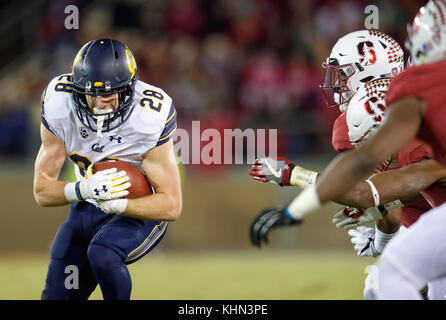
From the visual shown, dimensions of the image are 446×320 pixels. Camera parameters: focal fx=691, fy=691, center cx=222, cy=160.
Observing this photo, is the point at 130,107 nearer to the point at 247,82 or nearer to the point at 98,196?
the point at 98,196

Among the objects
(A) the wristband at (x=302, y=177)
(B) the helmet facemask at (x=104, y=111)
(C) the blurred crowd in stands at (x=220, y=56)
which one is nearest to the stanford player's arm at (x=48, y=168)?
(B) the helmet facemask at (x=104, y=111)

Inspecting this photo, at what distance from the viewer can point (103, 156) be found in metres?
3.88

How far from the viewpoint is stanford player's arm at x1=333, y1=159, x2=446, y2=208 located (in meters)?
3.24

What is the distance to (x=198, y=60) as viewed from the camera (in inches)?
379

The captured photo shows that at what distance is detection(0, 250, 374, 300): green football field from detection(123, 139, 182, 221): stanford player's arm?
2166mm

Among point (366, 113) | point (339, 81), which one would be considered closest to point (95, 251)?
point (366, 113)

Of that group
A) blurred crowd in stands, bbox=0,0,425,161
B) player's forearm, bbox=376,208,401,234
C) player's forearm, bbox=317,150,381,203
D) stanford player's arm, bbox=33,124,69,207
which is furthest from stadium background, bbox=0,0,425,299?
player's forearm, bbox=317,150,381,203

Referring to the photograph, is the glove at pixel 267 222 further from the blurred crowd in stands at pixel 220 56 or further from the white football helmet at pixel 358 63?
the blurred crowd in stands at pixel 220 56

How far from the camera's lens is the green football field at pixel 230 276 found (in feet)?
19.9

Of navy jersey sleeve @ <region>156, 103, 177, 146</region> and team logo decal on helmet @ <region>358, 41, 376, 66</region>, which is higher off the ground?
team logo decal on helmet @ <region>358, 41, 376, 66</region>

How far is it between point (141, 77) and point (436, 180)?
635 cm

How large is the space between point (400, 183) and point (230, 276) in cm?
413

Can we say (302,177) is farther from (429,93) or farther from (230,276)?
(230,276)

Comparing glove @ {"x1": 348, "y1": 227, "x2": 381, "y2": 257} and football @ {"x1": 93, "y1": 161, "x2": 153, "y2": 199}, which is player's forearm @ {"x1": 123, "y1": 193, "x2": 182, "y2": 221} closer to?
football @ {"x1": 93, "y1": 161, "x2": 153, "y2": 199}
